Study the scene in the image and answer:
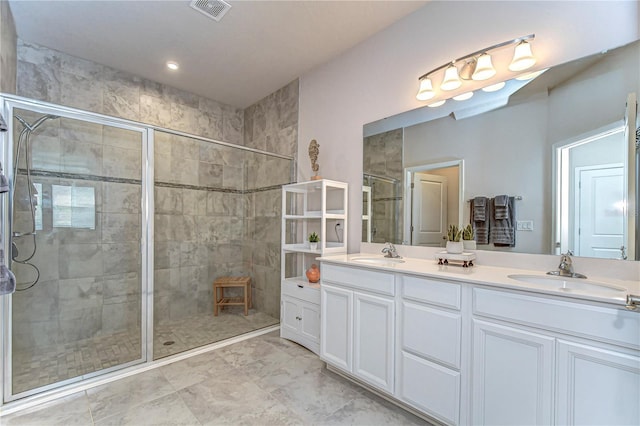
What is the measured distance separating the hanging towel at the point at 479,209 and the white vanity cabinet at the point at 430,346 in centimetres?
62

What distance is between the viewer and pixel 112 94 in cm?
305

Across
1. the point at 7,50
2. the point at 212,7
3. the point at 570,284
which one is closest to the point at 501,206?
the point at 570,284

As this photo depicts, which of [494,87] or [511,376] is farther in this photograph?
[494,87]

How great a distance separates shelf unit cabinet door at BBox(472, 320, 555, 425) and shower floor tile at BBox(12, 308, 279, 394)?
2.22 m

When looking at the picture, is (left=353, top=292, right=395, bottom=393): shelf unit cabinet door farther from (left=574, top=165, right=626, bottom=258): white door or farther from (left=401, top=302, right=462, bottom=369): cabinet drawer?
(left=574, top=165, right=626, bottom=258): white door

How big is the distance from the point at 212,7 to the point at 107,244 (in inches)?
83.3

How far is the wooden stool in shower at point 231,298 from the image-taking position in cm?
328

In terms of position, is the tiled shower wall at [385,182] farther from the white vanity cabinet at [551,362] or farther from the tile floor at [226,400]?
the tile floor at [226,400]

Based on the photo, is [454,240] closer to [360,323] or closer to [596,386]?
[360,323]

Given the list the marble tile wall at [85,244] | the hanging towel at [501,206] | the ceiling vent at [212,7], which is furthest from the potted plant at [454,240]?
the marble tile wall at [85,244]

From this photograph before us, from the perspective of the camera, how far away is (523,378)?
1217 mm

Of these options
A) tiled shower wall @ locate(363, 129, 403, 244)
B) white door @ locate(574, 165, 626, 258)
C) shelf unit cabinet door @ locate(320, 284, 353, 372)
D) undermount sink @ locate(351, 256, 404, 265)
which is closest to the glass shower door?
shelf unit cabinet door @ locate(320, 284, 353, 372)

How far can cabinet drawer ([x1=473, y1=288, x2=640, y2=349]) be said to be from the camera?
1.01 m

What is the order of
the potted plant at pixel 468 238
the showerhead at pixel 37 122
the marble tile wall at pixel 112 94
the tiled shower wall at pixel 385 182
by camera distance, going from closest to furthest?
the potted plant at pixel 468 238 → the showerhead at pixel 37 122 → the tiled shower wall at pixel 385 182 → the marble tile wall at pixel 112 94
